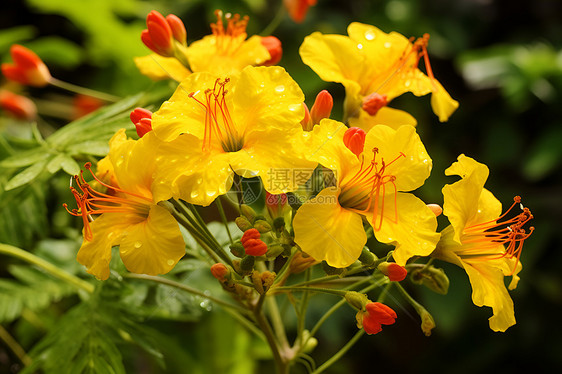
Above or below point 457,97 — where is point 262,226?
above

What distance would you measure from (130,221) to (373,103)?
1.31 feet

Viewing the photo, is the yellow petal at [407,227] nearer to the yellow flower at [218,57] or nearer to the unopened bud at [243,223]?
the unopened bud at [243,223]

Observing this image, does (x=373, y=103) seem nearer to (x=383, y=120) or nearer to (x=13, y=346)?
(x=383, y=120)

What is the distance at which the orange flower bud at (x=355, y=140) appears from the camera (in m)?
0.67

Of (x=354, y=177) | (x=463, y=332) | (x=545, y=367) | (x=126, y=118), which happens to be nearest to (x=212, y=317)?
(x=126, y=118)

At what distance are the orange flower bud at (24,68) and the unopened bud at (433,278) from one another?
892mm

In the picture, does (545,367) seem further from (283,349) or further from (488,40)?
(283,349)

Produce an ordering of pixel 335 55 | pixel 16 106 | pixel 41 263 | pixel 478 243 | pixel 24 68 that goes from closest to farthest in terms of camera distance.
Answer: pixel 478 243 < pixel 335 55 < pixel 41 263 < pixel 24 68 < pixel 16 106

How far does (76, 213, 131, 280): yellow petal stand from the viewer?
68cm

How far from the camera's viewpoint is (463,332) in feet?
6.93

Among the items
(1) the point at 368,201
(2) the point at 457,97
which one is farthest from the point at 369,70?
(2) the point at 457,97

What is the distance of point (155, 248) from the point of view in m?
0.66

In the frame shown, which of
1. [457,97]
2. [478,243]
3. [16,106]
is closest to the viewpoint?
[478,243]

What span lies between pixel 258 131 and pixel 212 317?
38.1 inches
